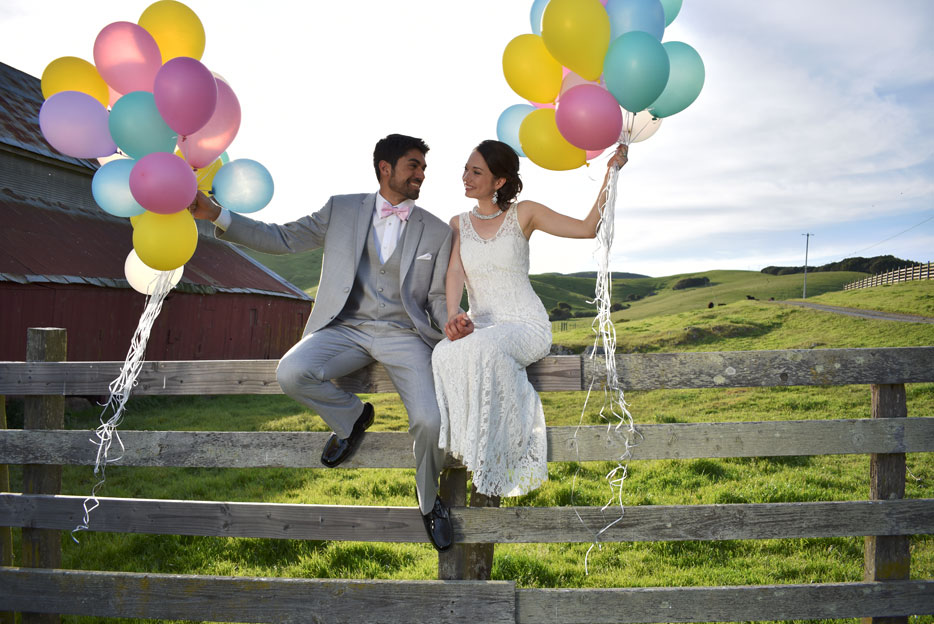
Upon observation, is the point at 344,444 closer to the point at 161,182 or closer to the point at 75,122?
the point at 161,182

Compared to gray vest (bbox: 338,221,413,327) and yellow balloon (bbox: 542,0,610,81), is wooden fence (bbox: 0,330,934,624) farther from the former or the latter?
yellow balloon (bbox: 542,0,610,81)

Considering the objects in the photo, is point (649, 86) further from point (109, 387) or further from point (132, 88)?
point (109, 387)

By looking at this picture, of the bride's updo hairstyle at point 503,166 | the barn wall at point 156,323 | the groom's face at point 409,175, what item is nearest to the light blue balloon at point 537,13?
the bride's updo hairstyle at point 503,166

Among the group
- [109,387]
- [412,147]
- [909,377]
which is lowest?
[109,387]

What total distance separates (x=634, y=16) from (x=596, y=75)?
14.6 inches

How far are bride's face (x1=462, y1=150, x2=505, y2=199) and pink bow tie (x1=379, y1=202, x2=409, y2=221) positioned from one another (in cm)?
39

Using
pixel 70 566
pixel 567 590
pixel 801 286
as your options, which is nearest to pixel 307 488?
pixel 70 566

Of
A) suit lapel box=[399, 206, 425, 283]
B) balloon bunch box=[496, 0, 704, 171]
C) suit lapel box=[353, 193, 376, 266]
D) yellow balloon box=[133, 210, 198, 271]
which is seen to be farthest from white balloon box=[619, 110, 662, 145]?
yellow balloon box=[133, 210, 198, 271]

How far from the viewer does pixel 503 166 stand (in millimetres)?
3730

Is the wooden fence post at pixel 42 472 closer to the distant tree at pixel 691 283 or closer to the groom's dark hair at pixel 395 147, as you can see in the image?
the groom's dark hair at pixel 395 147

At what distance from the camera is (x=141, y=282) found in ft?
13.3

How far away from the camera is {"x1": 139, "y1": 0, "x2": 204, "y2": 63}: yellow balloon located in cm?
377

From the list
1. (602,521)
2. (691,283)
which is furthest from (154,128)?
(691,283)

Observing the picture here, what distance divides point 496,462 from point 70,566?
3.91 metres
